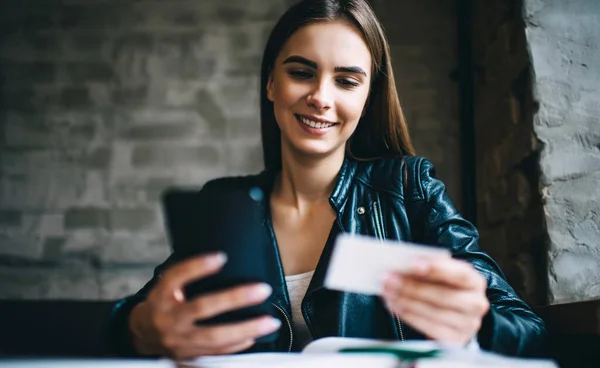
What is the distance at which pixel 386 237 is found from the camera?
1194 mm

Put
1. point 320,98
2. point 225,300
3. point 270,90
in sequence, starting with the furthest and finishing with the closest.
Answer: point 270,90, point 320,98, point 225,300

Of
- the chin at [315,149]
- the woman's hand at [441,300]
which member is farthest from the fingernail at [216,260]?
the chin at [315,149]

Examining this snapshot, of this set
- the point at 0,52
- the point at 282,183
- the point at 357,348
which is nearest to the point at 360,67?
the point at 282,183

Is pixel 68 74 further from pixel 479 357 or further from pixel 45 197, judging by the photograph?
pixel 479 357

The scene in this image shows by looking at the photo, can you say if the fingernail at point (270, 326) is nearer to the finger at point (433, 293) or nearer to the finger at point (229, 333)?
the finger at point (229, 333)

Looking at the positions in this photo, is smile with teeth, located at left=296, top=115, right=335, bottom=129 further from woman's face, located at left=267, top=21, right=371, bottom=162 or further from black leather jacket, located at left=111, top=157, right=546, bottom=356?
black leather jacket, located at left=111, top=157, right=546, bottom=356

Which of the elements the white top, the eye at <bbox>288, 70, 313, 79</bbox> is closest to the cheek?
the eye at <bbox>288, 70, 313, 79</bbox>

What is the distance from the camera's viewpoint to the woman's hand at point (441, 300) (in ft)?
2.31

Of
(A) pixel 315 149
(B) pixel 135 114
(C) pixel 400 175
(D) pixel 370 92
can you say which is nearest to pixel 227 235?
(A) pixel 315 149

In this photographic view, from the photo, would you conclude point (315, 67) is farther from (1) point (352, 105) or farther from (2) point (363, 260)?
(2) point (363, 260)

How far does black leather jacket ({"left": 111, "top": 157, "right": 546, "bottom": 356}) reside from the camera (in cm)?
93

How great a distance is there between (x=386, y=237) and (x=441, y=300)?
0.48 m

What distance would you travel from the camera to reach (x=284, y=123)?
47.8 inches

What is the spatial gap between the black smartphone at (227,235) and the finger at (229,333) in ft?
0.11
